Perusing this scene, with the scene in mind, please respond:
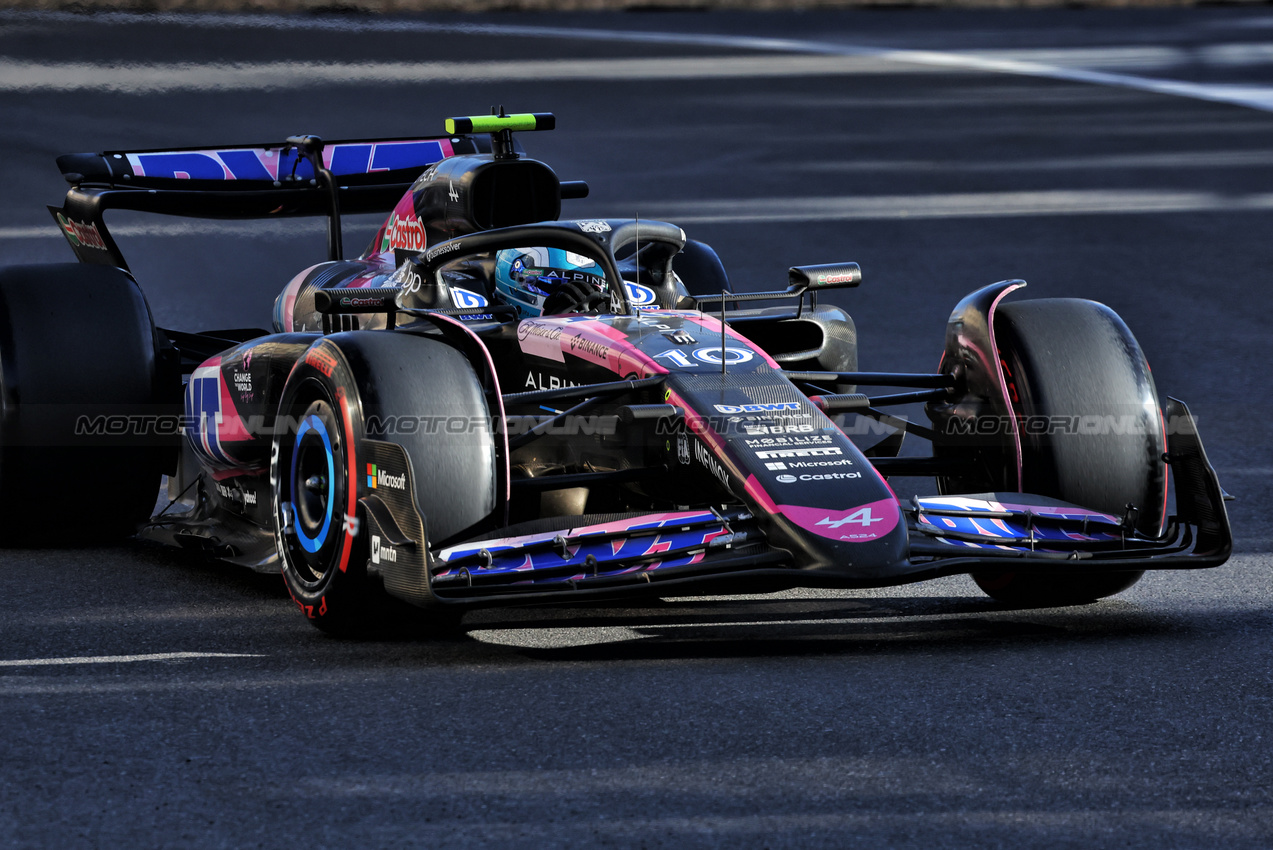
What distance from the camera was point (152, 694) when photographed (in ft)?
15.1

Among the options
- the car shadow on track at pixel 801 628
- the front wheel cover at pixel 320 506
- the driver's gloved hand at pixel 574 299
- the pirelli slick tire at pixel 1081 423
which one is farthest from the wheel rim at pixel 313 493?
the pirelli slick tire at pixel 1081 423

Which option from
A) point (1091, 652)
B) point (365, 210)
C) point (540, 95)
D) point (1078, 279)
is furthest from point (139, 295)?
point (540, 95)

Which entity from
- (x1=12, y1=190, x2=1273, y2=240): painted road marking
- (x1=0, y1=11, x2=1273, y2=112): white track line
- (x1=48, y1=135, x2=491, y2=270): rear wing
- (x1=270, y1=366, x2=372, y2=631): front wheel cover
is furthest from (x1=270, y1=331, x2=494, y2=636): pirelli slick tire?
(x1=12, y1=190, x2=1273, y2=240): painted road marking

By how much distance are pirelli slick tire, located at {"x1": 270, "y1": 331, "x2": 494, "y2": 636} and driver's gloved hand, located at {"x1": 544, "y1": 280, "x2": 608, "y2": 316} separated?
106cm

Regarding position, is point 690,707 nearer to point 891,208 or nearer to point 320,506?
point 320,506

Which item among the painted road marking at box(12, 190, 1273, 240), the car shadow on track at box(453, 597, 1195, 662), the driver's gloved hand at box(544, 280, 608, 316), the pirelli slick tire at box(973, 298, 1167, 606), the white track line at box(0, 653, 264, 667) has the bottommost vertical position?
the car shadow on track at box(453, 597, 1195, 662)

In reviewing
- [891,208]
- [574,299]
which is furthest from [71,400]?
[891,208]

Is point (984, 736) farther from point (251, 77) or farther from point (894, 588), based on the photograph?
point (251, 77)

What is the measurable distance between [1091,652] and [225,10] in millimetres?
21555

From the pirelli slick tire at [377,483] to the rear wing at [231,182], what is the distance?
2.49 meters

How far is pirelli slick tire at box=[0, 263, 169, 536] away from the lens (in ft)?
21.7

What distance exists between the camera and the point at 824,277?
6.40 m

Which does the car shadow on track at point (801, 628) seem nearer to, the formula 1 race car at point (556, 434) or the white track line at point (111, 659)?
the formula 1 race car at point (556, 434)

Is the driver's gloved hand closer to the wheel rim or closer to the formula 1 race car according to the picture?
the formula 1 race car
